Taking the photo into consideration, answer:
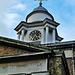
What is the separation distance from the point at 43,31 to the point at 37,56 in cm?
1982

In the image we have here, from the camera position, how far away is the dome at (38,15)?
36.1 meters

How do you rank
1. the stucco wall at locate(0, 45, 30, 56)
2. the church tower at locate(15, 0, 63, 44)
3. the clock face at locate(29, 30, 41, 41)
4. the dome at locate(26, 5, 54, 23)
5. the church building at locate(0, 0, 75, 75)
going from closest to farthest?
the church building at locate(0, 0, 75, 75), the stucco wall at locate(0, 45, 30, 56), the church tower at locate(15, 0, 63, 44), the clock face at locate(29, 30, 41, 41), the dome at locate(26, 5, 54, 23)

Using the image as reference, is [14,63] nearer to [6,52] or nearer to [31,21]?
[6,52]

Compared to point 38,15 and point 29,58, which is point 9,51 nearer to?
point 29,58

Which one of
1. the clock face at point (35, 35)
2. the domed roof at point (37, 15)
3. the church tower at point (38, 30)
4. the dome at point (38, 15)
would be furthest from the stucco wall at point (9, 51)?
the domed roof at point (37, 15)

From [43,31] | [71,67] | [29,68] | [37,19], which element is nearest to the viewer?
[29,68]

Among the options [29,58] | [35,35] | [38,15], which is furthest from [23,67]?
[38,15]

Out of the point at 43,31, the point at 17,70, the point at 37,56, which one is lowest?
the point at 17,70

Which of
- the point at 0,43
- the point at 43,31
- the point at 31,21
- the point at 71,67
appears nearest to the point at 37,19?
the point at 31,21

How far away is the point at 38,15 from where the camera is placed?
36562 millimetres

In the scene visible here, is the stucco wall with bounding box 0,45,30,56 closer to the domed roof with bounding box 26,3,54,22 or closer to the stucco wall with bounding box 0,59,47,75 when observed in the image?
the stucco wall with bounding box 0,59,47,75

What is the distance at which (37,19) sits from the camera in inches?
1419

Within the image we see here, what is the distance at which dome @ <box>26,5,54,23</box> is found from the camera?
36125 millimetres

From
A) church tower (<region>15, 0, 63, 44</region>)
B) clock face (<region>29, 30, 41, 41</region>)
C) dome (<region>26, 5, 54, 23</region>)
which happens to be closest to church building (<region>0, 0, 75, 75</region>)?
church tower (<region>15, 0, 63, 44</region>)
